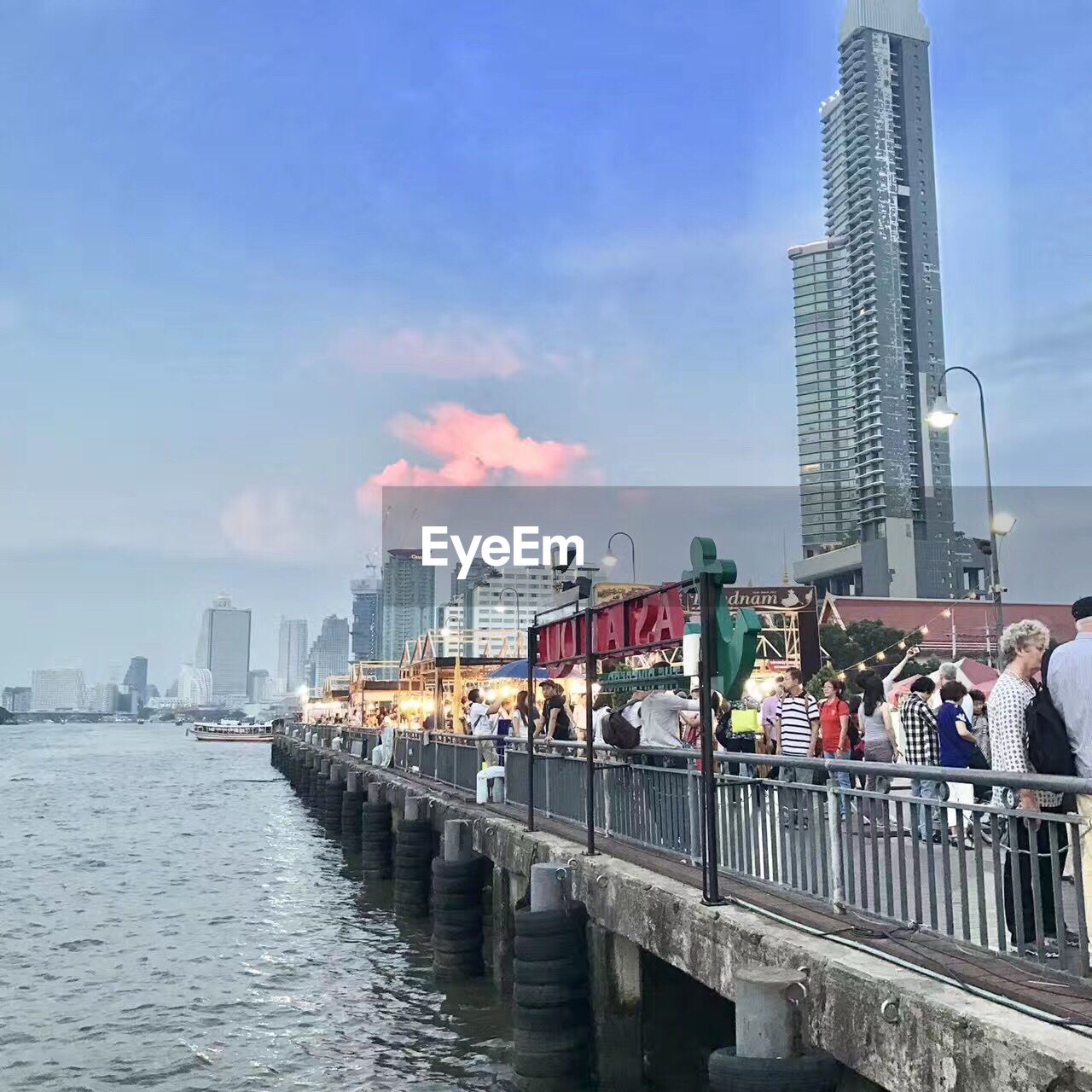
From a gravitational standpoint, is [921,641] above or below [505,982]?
above

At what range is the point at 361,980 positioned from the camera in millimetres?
14758

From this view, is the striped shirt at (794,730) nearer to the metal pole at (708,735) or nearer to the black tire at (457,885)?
the black tire at (457,885)

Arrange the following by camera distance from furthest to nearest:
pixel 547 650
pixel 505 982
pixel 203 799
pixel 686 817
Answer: pixel 203 799 < pixel 505 982 < pixel 547 650 < pixel 686 817

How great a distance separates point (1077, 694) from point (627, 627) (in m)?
4.00

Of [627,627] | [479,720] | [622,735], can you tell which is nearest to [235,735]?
[479,720]

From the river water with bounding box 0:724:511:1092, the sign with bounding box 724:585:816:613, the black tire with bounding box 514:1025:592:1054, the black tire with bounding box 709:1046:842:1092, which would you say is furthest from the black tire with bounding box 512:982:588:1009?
the sign with bounding box 724:585:816:613

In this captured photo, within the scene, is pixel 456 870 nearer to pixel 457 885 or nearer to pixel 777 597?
pixel 457 885

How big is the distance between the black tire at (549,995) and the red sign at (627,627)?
278 cm

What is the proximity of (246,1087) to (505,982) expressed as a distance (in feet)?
10.1

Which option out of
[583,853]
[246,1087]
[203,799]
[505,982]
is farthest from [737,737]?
[203,799]

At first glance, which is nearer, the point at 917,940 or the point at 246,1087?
the point at 917,940

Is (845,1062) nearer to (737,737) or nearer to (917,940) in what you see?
(917,940)

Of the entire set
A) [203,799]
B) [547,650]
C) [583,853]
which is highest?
[547,650]

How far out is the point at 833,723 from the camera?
13516 mm
